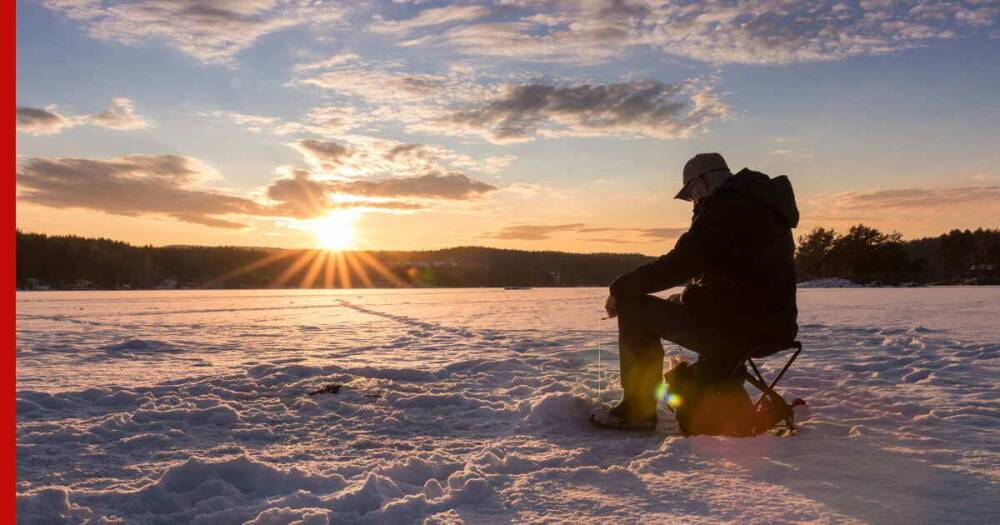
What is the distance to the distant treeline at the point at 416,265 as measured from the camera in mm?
93188

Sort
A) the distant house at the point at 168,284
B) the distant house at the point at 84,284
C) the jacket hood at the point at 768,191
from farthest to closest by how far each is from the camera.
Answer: the distant house at the point at 168,284
the distant house at the point at 84,284
the jacket hood at the point at 768,191

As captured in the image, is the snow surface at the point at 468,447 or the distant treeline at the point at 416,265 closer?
the snow surface at the point at 468,447

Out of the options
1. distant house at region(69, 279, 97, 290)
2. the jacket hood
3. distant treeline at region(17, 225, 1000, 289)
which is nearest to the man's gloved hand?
the jacket hood

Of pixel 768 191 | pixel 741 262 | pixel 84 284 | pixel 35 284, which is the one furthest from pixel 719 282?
pixel 35 284

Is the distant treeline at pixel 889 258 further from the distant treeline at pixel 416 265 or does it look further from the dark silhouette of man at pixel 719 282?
the dark silhouette of man at pixel 719 282

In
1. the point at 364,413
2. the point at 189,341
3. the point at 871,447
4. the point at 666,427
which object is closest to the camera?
the point at 871,447

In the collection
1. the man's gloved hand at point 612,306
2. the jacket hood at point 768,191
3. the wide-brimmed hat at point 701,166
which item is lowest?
the man's gloved hand at point 612,306

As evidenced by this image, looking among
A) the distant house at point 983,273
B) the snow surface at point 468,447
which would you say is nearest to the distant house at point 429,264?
the distant house at point 983,273

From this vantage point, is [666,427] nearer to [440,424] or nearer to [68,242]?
[440,424]

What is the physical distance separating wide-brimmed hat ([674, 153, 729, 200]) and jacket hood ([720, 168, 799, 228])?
33 centimetres

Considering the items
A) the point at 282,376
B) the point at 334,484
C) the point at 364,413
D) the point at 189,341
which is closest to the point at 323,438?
the point at 364,413

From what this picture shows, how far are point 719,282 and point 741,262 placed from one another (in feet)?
0.69

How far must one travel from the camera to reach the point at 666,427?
4180 mm

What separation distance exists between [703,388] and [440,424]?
1966 mm
